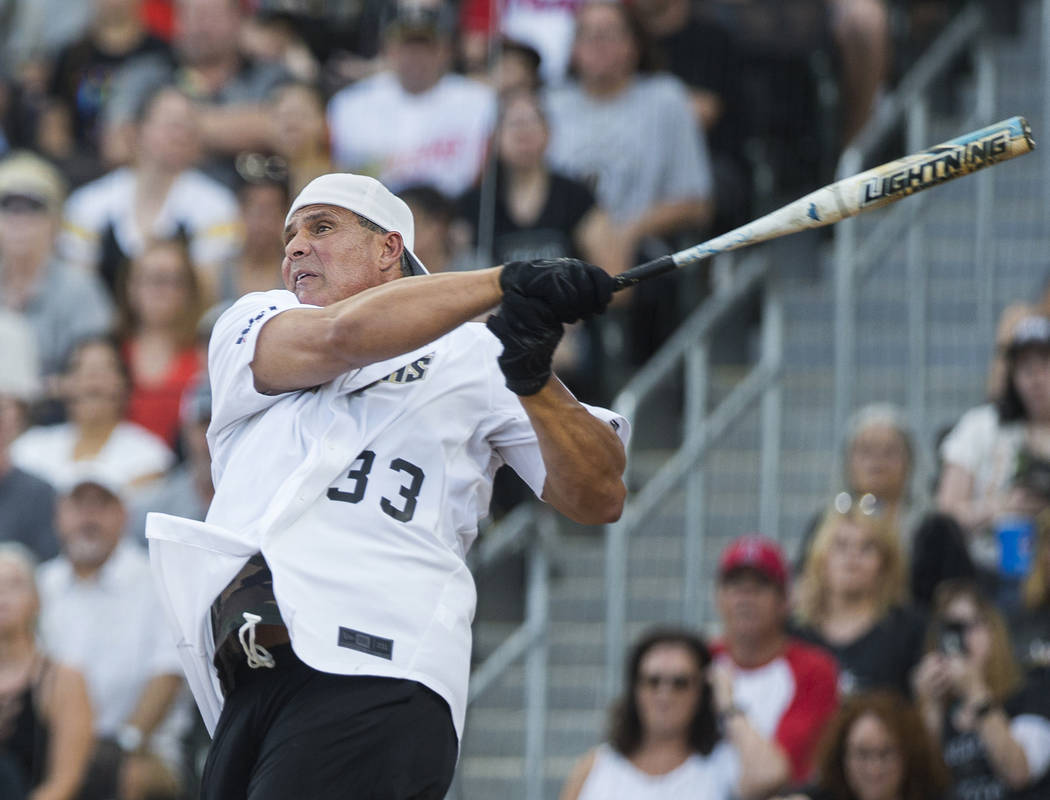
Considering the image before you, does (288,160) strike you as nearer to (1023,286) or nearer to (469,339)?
(1023,286)

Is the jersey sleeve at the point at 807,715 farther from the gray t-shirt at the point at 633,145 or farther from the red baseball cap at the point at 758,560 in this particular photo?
the gray t-shirt at the point at 633,145

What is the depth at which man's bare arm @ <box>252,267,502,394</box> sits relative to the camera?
4266 mm

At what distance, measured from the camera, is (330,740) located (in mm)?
4191

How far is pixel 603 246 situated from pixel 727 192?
0.91m

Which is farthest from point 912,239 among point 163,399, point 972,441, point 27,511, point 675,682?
point 27,511

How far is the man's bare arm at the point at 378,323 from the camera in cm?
427

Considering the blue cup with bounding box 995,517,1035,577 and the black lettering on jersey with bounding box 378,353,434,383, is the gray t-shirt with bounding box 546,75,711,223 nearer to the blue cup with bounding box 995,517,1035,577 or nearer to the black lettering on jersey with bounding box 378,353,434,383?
the blue cup with bounding box 995,517,1035,577

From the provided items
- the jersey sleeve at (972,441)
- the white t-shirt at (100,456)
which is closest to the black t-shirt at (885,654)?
the jersey sleeve at (972,441)

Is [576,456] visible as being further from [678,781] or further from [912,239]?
Result: [912,239]

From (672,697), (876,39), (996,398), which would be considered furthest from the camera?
(876,39)

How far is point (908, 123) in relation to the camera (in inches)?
372

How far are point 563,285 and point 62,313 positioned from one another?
6.55 metres

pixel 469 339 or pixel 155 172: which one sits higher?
pixel 155 172

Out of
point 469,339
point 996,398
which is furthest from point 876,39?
point 469,339
